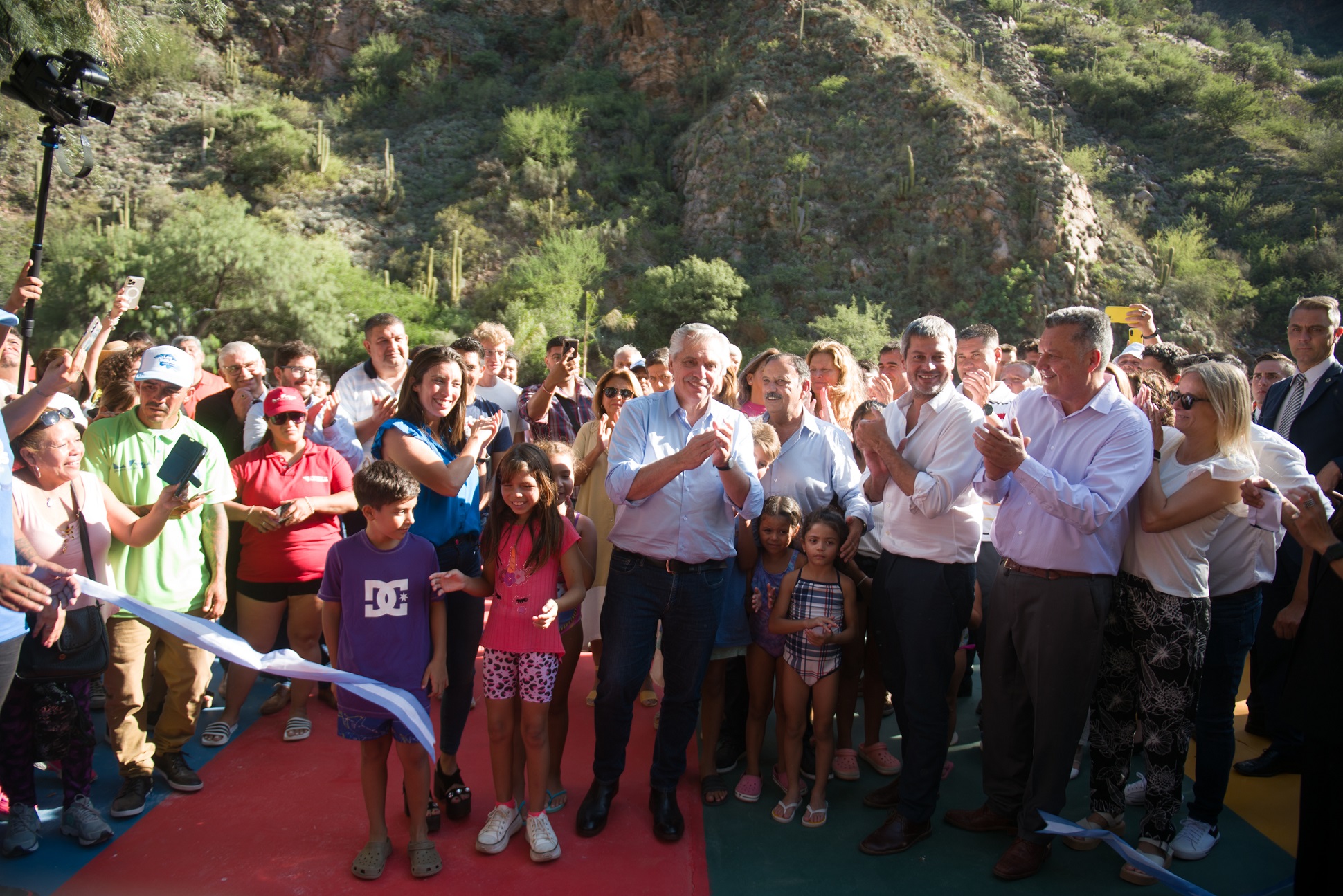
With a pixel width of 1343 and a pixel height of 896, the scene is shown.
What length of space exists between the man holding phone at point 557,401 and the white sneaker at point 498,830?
222 centimetres

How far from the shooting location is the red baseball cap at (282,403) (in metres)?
4.10

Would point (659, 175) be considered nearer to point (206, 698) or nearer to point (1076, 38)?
point (1076, 38)

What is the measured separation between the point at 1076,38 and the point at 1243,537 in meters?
38.4

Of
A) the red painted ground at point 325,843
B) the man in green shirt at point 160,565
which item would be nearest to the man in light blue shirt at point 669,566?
the red painted ground at point 325,843

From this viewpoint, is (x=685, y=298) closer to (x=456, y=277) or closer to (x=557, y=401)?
(x=456, y=277)

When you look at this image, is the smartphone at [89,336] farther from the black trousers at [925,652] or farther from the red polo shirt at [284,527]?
the black trousers at [925,652]

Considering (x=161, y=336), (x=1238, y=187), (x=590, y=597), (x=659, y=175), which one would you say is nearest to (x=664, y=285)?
(x=659, y=175)

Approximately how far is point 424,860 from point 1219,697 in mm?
3304

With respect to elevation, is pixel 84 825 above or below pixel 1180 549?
below

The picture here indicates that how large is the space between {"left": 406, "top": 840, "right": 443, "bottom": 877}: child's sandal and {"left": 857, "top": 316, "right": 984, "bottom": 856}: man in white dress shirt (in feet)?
5.71

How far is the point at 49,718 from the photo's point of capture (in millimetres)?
3201

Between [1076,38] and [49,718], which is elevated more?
[1076,38]

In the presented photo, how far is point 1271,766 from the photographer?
4.03 metres

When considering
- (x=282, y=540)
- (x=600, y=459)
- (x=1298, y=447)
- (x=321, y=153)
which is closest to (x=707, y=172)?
(x=321, y=153)
